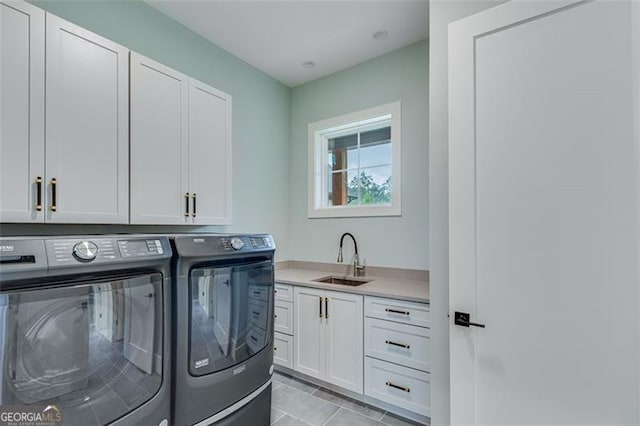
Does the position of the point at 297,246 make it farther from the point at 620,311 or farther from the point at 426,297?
the point at 620,311

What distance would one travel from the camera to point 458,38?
1.42 m

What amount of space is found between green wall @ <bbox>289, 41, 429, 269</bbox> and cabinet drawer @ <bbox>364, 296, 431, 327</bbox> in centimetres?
62

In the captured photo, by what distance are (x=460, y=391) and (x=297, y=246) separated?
86.3 inches

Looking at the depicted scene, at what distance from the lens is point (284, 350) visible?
2551mm

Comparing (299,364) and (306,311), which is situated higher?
(306,311)

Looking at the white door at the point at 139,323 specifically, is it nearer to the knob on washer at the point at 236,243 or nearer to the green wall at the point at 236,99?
the knob on washer at the point at 236,243

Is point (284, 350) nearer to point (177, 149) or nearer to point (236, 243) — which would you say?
point (236, 243)

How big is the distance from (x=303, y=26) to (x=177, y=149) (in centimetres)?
140

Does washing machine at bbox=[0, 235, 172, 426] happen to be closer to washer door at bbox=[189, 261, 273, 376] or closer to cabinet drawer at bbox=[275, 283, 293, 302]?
washer door at bbox=[189, 261, 273, 376]

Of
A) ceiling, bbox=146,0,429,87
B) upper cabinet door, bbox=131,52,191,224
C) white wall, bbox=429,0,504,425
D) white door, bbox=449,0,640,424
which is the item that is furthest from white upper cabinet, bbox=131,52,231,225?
white door, bbox=449,0,640,424

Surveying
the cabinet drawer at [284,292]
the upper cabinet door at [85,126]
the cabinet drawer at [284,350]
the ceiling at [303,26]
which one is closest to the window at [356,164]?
the ceiling at [303,26]

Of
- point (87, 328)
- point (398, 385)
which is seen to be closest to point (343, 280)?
point (398, 385)

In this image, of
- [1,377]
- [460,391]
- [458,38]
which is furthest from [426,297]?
[1,377]

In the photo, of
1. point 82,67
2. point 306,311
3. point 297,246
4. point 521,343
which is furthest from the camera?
point 297,246
